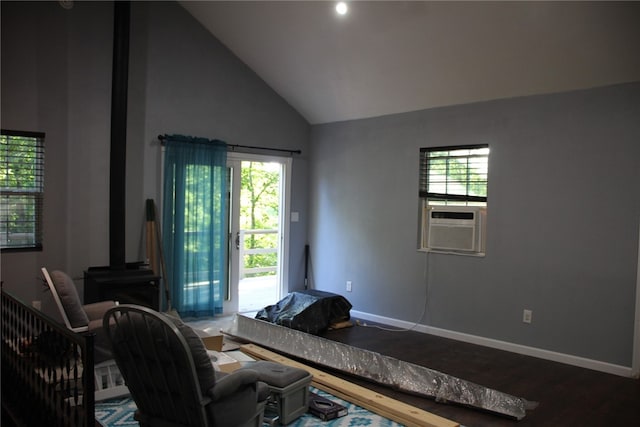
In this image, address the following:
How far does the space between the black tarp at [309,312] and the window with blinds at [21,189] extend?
249 centimetres

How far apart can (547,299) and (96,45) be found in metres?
5.15

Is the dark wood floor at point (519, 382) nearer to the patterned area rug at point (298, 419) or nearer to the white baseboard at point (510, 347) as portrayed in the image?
the white baseboard at point (510, 347)

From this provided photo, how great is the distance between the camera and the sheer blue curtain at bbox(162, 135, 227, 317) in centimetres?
559

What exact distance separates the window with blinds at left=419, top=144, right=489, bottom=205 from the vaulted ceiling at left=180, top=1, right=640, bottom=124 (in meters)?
0.54

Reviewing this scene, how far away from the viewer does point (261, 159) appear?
6.44m

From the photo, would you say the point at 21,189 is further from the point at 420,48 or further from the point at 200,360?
the point at 420,48

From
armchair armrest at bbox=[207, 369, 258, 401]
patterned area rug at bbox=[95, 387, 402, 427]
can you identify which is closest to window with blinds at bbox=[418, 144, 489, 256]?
patterned area rug at bbox=[95, 387, 402, 427]

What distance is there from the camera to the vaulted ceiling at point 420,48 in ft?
13.2

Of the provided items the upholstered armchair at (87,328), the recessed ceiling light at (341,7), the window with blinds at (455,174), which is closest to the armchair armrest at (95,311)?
the upholstered armchair at (87,328)

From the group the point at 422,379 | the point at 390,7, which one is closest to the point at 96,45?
the point at 390,7

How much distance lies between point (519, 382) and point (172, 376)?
9.60 ft

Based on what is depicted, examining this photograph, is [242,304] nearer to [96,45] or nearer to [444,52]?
[96,45]

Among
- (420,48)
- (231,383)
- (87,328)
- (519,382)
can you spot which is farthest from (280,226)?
(231,383)

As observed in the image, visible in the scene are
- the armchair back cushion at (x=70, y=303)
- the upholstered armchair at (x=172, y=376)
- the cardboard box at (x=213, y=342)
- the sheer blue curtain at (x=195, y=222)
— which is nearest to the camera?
the upholstered armchair at (x=172, y=376)
